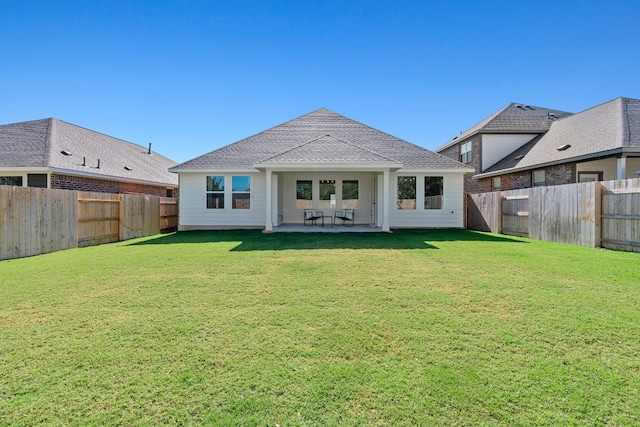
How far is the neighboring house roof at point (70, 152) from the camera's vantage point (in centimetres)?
1397

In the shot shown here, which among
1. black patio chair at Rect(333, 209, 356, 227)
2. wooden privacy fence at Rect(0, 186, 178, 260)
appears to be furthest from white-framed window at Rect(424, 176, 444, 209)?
wooden privacy fence at Rect(0, 186, 178, 260)

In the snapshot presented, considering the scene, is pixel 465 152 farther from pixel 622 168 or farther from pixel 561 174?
pixel 622 168

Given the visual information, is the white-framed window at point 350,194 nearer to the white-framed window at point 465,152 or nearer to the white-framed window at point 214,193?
the white-framed window at point 214,193

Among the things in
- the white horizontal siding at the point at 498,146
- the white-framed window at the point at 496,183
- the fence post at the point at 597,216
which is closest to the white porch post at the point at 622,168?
the fence post at the point at 597,216

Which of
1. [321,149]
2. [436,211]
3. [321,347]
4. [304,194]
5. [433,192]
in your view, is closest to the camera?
[321,347]

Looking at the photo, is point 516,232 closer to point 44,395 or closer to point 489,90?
point 489,90

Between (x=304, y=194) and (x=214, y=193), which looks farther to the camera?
(x=304, y=194)

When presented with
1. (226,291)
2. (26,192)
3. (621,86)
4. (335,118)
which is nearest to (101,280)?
(226,291)

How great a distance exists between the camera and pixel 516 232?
1299cm

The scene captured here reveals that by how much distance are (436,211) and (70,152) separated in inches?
703

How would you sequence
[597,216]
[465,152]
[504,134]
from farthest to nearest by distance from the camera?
[465,152]
[504,134]
[597,216]

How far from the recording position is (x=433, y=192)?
625 inches

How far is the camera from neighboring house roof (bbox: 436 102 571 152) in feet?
66.2

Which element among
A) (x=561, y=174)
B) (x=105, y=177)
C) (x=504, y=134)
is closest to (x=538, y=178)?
(x=561, y=174)
